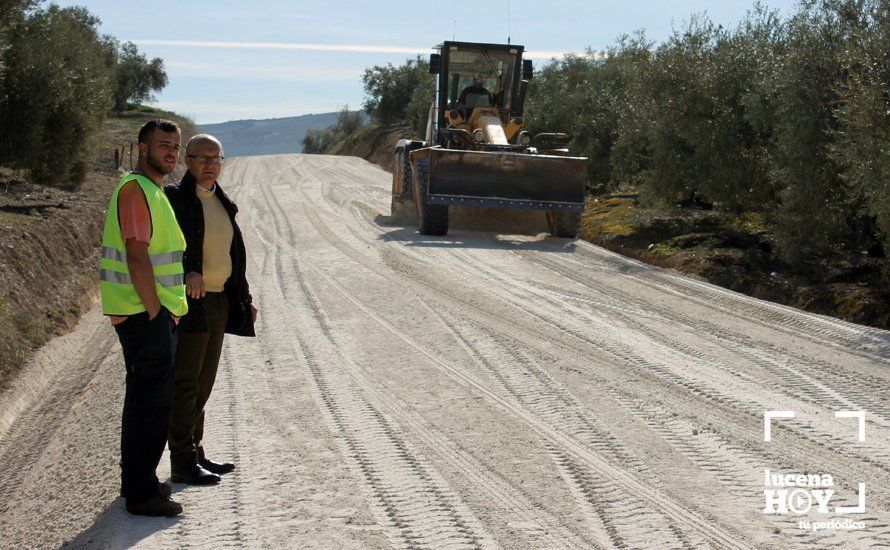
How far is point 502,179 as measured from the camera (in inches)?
618

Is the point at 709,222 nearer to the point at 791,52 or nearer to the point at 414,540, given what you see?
the point at 791,52

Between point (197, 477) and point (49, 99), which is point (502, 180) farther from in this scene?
point (197, 477)

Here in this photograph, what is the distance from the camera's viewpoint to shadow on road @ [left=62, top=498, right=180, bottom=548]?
4352 mm

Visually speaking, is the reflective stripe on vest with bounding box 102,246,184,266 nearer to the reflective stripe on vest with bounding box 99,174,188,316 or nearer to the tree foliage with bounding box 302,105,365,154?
the reflective stripe on vest with bounding box 99,174,188,316

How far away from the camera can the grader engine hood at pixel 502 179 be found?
1562 centimetres

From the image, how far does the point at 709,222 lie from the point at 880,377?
34.4 ft

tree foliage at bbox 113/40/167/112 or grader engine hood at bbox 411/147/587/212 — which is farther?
tree foliage at bbox 113/40/167/112

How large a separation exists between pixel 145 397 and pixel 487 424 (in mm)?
2284

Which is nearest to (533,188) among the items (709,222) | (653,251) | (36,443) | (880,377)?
(653,251)

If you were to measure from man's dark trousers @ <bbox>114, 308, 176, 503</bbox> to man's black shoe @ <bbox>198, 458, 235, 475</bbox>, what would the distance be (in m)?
0.53

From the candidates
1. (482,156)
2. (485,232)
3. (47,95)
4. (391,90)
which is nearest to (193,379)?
(482,156)

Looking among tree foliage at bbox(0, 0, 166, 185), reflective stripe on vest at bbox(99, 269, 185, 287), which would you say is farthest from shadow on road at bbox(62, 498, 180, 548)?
tree foliage at bbox(0, 0, 166, 185)

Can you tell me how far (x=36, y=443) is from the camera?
659 cm
